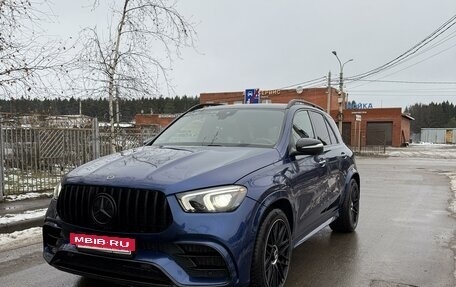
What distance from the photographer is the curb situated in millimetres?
6861

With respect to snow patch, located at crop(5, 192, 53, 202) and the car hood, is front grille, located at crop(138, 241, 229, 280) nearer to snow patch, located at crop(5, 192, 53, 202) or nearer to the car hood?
the car hood

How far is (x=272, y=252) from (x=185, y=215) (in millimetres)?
1025

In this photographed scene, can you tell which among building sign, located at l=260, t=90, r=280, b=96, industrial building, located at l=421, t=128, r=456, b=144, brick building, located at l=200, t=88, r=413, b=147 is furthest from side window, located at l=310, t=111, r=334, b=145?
industrial building, located at l=421, t=128, r=456, b=144

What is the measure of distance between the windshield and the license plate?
1577mm

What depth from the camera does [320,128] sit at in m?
5.87

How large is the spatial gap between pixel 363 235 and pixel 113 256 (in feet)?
14.1

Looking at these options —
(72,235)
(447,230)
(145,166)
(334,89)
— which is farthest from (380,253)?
(334,89)

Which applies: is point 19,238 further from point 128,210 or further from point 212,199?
point 212,199

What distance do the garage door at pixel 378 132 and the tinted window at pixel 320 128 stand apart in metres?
47.3

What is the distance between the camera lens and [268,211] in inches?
146

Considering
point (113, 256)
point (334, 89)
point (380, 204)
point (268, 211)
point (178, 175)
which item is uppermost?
point (334, 89)

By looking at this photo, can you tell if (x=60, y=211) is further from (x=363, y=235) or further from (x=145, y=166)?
(x=363, y=235)

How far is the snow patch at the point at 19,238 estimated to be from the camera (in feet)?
19.4

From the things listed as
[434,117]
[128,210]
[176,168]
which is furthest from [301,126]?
[434,117]
